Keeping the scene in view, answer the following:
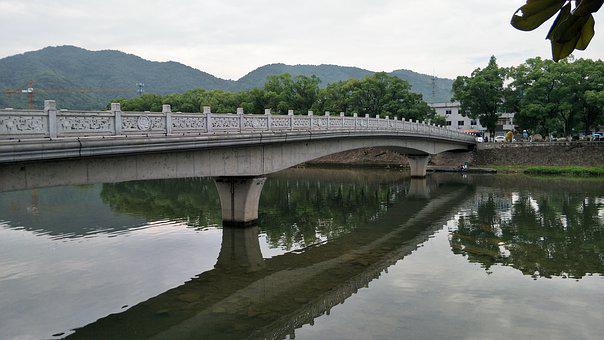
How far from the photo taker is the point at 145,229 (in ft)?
65.9

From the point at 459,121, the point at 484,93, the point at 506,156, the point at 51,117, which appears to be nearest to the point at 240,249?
the point at 51,117

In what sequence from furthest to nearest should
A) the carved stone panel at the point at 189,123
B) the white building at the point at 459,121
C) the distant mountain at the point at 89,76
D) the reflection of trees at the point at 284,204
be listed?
the distant mountain at the point at 89,76 < the white building at the point at 459,121 < the reflection of trees at the point at 284,204 < the carved stone panel at the point at 189,123

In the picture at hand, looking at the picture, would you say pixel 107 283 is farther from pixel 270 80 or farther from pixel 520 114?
pixel 270 80

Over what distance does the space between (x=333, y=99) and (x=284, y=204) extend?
36.6 metres

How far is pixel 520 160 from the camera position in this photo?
50.4 m

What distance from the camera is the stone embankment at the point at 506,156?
4741 cm

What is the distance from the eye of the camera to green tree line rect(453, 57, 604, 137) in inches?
1905

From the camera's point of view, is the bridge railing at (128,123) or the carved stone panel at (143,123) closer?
the bridge railing at (128,123)

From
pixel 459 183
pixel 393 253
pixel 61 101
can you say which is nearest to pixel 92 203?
pixel 393 253

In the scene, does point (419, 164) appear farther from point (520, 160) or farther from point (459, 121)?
point (459, 121)

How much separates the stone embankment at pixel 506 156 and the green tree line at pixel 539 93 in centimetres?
372

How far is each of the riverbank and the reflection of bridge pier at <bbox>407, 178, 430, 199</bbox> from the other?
29.1ft

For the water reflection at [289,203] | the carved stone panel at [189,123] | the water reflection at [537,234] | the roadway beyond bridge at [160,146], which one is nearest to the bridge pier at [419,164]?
the water reflection at [289,203]

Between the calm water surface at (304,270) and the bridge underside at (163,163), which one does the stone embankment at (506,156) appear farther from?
the bridge underside at (163,163)
